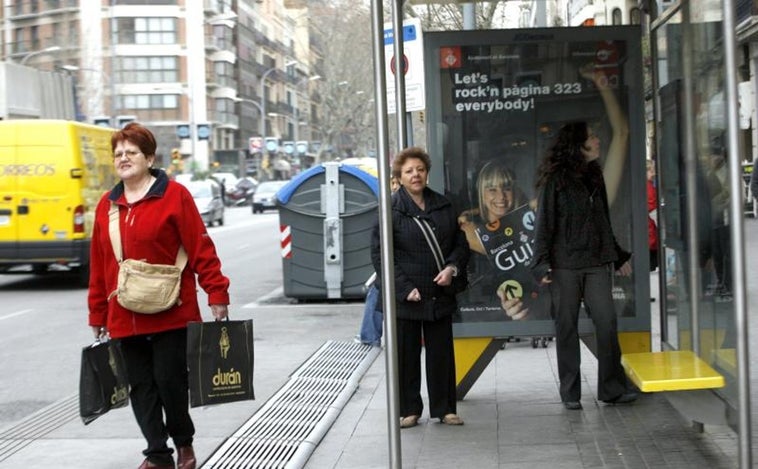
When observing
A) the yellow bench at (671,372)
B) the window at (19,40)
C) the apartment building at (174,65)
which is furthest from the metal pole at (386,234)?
the window at (19,40)

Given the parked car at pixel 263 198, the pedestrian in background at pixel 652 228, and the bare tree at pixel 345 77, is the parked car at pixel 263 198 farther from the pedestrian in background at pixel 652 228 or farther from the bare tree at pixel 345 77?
the pedestrian in background at pixel 652 228

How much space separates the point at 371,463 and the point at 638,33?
3.10 meters

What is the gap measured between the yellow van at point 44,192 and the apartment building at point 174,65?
376 inches

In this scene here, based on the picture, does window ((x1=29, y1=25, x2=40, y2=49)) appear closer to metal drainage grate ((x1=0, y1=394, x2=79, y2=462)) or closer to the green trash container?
the green trash container

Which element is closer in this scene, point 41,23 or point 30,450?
point 30,450

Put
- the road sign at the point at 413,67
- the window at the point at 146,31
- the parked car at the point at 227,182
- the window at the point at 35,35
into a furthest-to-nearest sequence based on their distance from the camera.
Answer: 1. the parked car at the point at 227,182
2. the window at the point at 146,31
3. the window at the point at 35,35
4. the road sign at the point at 413,67

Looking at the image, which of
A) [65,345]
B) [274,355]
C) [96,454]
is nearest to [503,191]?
[96,454]

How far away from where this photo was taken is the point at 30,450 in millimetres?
7520

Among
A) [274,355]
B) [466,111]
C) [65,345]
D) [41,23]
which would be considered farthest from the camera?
[41,23]

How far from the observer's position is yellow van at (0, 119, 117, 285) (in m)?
18.1

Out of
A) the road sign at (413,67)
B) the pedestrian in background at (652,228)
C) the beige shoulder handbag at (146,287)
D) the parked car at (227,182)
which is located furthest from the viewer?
the parked car at (227,182)

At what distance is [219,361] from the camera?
6273mm

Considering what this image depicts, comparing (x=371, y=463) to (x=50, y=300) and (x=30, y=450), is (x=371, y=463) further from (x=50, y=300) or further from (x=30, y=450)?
(x=50, y=300)

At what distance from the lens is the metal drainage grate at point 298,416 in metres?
7.10
